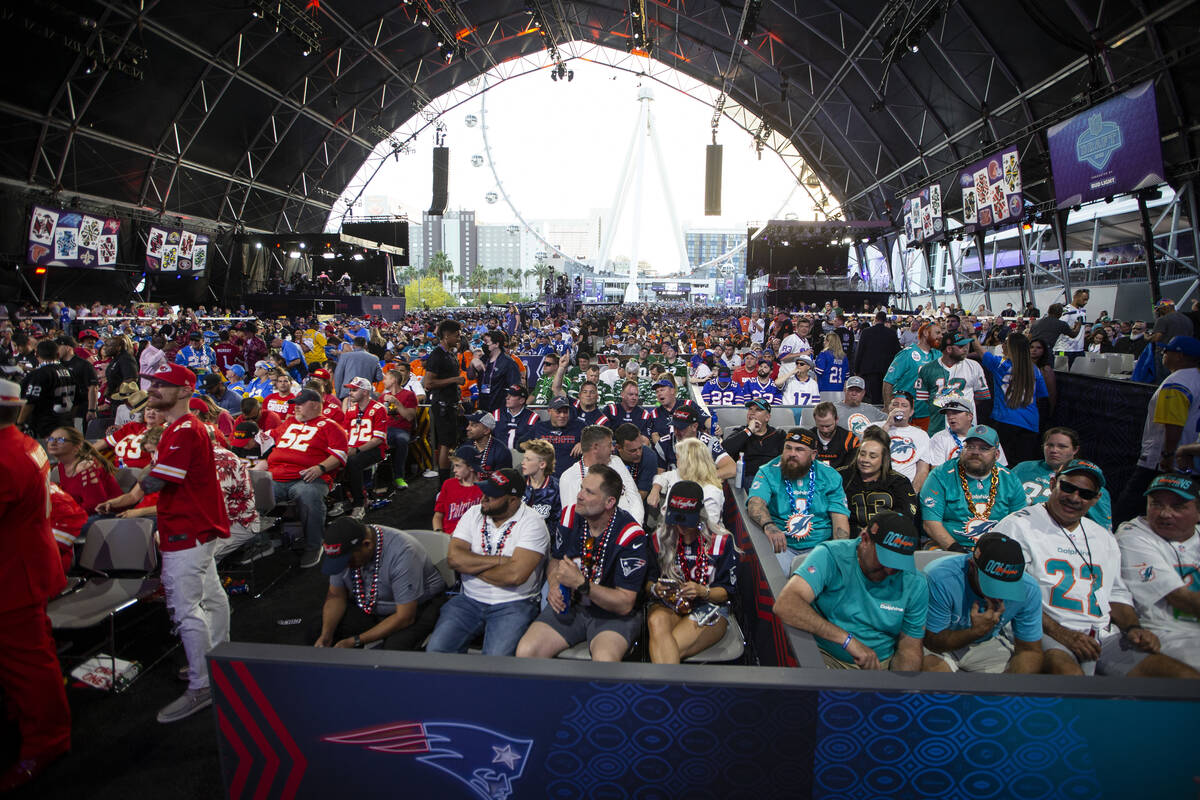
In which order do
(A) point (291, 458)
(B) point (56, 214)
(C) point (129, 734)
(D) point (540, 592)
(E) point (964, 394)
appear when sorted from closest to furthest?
(C) point (129, 734)
(D) point (540, 592)
(A) point (291, 458)
(E) point (964, 394)
(B) point (56, 214)

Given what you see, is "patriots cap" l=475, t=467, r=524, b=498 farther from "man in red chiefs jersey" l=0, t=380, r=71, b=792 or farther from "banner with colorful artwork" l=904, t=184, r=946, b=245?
"banner with colorful artwork" l=904, t=184, r=946, b=245

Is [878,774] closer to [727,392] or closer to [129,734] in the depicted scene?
[129,734]

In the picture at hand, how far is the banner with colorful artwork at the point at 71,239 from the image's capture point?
17828 millimetres

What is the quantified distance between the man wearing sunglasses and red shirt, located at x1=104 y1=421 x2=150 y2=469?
21.4 feet

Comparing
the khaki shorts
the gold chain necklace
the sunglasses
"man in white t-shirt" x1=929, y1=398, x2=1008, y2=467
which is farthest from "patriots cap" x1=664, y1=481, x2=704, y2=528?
"man in white t-shirt" x1=929, y1=398, x2=1008, y2=467

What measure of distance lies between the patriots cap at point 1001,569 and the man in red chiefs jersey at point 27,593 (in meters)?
4.19

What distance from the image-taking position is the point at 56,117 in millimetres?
18453

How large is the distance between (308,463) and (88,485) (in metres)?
1.55

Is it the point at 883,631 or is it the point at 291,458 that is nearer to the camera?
the point at 883,631

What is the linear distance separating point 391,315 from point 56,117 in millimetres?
13886

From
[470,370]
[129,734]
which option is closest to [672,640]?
[129,734]

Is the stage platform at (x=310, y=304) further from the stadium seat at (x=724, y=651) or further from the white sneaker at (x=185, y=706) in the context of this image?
the stadium seat at (x=724, y=651)

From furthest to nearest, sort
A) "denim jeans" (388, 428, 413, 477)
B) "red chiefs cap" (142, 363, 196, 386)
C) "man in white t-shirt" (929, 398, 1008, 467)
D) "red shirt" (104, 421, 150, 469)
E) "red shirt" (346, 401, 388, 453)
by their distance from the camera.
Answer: "denim jeans" (388, 428, 413, 477) → "red shirt" (346, 401, 388, 453) → "red shirt" (104, 421, 150, 469) → "man in white t-shirt" (929, 398, 1008, 467) → "red chiefs cap" (142, 363, 196, 386)

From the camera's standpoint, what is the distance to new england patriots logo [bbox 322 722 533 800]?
1.69m
